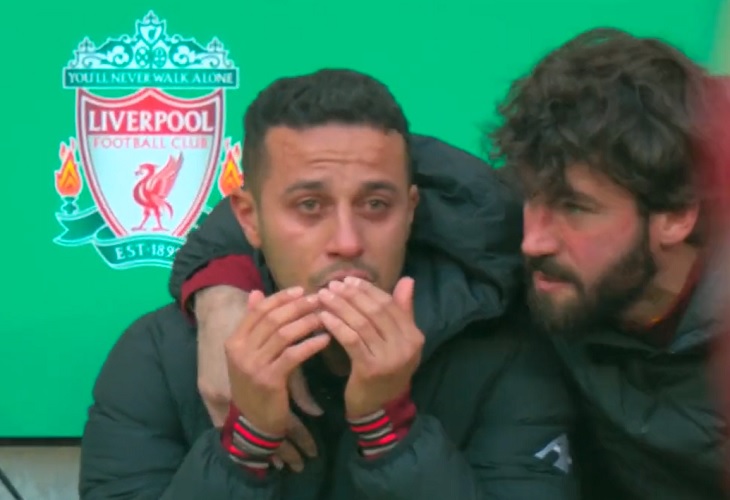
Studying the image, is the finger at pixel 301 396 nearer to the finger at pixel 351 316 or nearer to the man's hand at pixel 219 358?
the man's hand at pixel 219 358

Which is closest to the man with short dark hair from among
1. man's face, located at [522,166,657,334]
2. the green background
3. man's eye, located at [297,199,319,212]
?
man's eye, located at [297,199,319,212]

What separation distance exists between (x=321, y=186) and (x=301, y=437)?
382 mm

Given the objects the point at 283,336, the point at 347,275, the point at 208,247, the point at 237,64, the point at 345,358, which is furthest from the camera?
the point at 237,64

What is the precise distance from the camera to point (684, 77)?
164 centimetres

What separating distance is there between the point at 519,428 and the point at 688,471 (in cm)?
27

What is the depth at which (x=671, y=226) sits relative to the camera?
158 cm

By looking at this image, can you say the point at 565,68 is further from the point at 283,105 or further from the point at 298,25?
the point at 298,25

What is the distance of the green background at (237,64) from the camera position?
226 cm

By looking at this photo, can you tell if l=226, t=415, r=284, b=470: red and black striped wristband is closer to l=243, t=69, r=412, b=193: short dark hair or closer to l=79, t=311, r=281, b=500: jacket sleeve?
l=79, t=311, r=281, b=500: jacket sleeve

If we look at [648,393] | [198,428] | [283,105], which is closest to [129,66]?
[283,105]

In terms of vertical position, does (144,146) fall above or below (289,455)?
above

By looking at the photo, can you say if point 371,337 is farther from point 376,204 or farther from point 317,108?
point 317,108

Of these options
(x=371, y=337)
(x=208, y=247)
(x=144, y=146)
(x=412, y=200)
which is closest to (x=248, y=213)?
(x=208, y=247)

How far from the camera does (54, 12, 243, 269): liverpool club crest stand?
7.45ft
